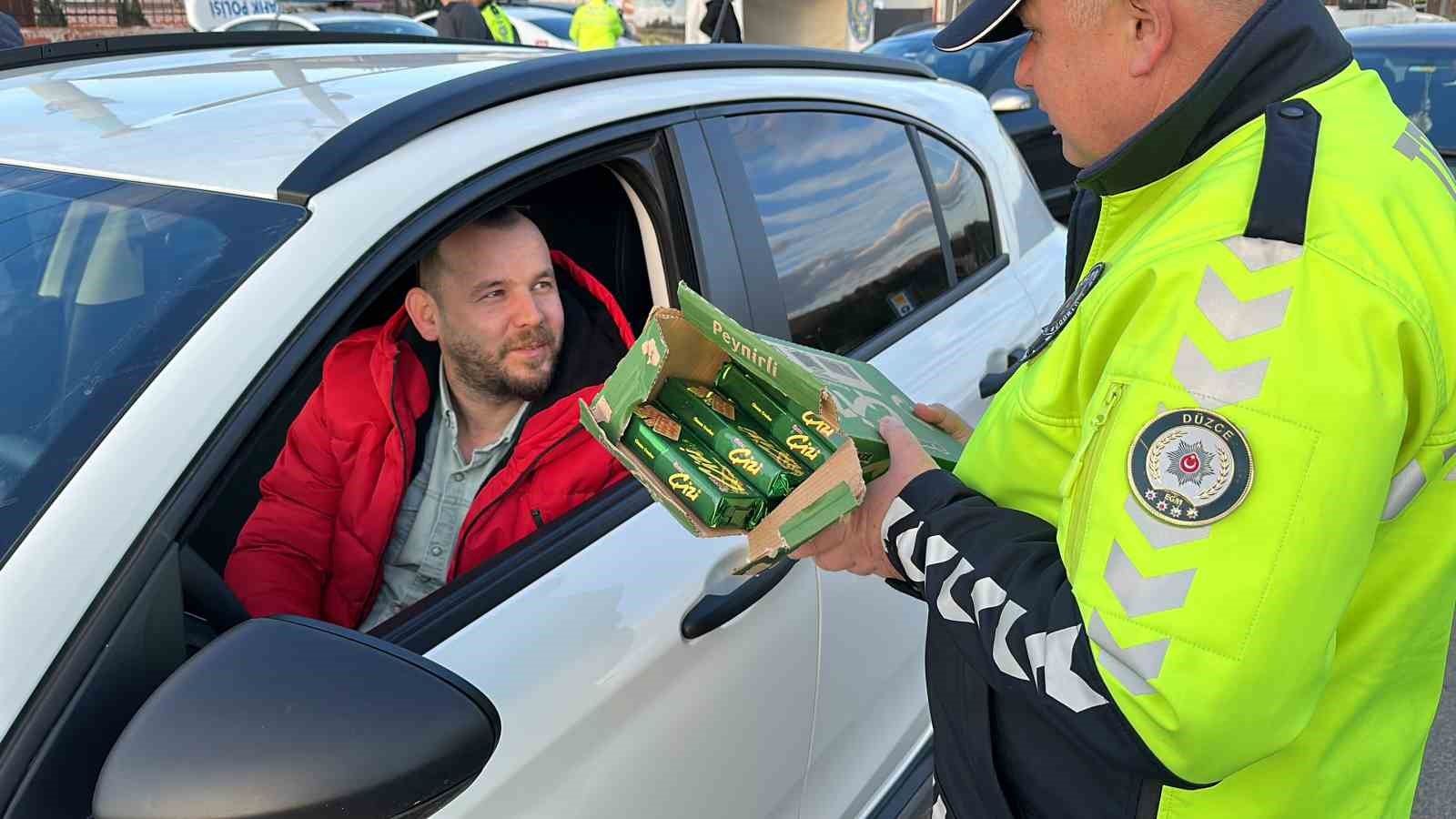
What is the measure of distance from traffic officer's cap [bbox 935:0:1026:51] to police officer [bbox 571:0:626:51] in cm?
781

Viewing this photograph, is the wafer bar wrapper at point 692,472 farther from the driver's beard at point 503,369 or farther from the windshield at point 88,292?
the driver's beard at point 503,369

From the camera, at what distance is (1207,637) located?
901mm

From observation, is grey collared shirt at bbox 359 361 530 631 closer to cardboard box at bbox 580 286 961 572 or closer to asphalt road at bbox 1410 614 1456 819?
cardboard box at bbox 580 286 961 572

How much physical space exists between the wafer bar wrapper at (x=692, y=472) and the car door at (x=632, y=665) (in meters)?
0.32

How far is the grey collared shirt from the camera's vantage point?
1943 millimetres

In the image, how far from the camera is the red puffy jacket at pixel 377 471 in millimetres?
1841

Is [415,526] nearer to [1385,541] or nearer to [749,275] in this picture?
[749,275]

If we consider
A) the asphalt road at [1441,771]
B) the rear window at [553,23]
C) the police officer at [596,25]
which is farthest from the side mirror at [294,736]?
the rear window at [553,23]

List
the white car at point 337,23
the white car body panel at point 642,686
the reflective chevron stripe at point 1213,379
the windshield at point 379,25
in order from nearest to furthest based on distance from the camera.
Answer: the reflective chevron stripe at point 1213,379 < the white car body panel at point 642,686 < the white car at point 337,23 < the windshield at point 379,25

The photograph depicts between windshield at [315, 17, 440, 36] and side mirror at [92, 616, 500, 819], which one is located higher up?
side mirror at [92, 616, 500, 819]

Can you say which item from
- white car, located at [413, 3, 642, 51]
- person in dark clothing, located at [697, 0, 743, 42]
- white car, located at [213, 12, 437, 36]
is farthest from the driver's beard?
white car, located at [413, 3, 642, 51]

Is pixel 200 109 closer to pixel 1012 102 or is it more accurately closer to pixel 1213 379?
pixel 1213 379

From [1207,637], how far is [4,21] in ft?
16.7

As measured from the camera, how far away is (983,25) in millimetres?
1221
